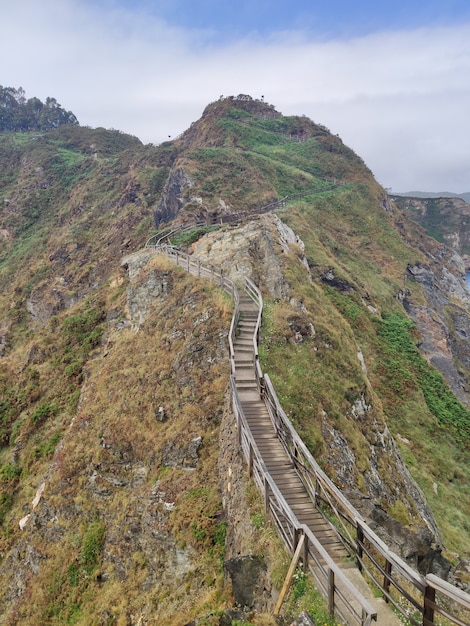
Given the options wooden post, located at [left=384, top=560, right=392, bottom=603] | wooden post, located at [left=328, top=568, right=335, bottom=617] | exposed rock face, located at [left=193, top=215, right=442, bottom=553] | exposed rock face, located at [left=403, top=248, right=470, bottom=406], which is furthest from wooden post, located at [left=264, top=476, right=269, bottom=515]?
exposed rock face, located at [left=403, top=248, right=470, bottom=406]

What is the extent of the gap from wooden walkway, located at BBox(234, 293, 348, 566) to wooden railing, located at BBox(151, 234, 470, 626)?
0.23m

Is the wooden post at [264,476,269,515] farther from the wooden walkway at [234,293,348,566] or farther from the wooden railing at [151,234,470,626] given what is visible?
the wooden walkway at [234,293,348,566]

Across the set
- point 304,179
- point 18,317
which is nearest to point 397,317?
point 304,179

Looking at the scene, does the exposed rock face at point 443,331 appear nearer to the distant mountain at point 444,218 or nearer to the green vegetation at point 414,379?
the green vegetation at point 414,379

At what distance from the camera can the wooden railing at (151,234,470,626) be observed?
671 cm

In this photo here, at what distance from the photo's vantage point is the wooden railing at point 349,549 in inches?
264

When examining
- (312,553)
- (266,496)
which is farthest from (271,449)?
(312,553)

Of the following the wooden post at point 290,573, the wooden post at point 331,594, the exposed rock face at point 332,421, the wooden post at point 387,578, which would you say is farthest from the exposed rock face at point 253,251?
the wooden post at point 331,594

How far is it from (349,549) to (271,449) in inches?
160

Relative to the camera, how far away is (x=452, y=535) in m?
19.1

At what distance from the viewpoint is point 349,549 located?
991 centimetres

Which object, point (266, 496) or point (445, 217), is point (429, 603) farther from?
point (445, 217)

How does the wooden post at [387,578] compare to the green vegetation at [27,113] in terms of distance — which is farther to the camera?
the green vegetation at [27,113]

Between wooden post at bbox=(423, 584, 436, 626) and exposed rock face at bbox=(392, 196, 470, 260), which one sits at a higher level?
exposed rock face at bbox=(392, 196, 470, 260)
